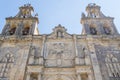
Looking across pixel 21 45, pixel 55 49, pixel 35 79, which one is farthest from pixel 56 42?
pixel 35 79

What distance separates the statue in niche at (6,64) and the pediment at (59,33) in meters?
4.49

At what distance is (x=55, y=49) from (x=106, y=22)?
24.7 feet

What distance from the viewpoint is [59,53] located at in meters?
17.9

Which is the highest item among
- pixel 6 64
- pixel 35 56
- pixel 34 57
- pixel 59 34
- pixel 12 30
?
pixel 12 30

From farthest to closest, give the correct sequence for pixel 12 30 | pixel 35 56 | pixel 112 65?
pixel 12 30
pixel 35 56
pixel 112 65

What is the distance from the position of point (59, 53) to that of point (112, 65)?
4.71 m

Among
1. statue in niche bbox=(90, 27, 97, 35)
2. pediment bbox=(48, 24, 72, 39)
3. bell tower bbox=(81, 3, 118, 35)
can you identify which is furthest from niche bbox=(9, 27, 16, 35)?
statue in niche bbox=(90, 27, 97, 35)

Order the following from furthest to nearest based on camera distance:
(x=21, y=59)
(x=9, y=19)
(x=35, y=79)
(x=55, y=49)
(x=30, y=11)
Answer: (x=30, y=11) < (x=9, y=19) < (x=55, y=49) < (x=21, y=59) < (x=35, y=79)

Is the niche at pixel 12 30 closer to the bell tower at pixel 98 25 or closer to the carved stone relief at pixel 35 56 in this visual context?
the carved stone relief at pixel 35 56

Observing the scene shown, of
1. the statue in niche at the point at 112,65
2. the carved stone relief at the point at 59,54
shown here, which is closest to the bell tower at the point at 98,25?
the carved stone relief at the point at 59,54

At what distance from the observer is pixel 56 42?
1911 cm

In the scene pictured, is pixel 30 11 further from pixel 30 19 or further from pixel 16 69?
pixel 16 69

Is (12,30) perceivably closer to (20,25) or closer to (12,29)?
(12,29)

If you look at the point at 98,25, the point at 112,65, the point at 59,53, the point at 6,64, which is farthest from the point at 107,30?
the point at 6,64
